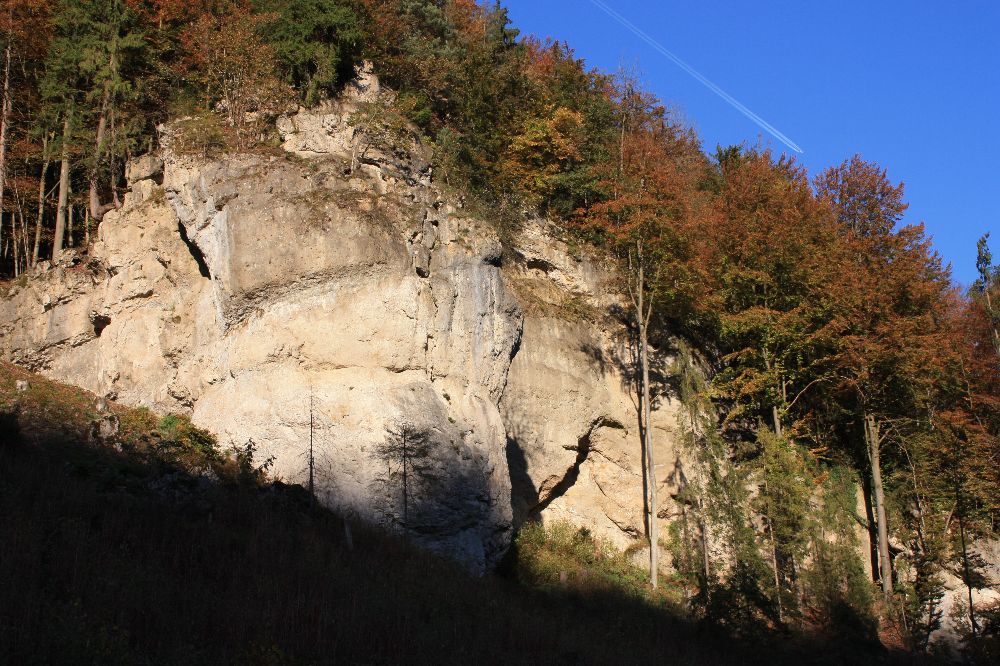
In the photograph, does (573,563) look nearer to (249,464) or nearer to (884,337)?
(249,464)

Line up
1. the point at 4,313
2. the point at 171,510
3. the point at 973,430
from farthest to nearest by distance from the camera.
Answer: the point at 973,430
the point at 4,313
the point at 171,510

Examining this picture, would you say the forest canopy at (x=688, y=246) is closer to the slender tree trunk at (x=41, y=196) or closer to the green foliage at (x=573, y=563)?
the slender tree trunk at (x=41, y=196)

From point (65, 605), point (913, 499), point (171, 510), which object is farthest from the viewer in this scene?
point (913, 499)

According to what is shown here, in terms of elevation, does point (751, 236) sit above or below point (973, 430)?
above

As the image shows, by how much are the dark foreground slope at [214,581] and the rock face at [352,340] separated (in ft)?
4.15

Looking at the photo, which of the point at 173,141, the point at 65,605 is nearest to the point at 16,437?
the point at 65,605

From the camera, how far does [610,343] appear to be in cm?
2402

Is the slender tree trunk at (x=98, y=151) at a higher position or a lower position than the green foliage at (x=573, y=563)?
higher

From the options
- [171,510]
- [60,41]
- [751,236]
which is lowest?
[171,510]

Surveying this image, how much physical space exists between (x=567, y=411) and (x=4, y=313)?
50.4 ft

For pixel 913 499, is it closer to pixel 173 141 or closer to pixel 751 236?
pixel 751 236

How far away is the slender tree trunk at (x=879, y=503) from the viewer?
23.6m

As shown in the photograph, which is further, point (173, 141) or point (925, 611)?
point (925, 611)

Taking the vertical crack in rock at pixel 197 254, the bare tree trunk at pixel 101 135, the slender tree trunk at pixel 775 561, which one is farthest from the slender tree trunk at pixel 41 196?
the slender tree trunk at pixel 775 561
